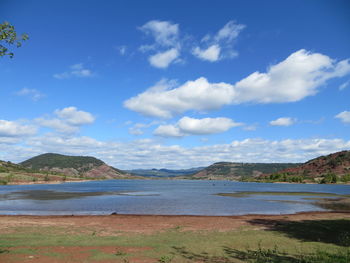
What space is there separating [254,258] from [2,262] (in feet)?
52.4

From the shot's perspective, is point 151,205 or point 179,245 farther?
point 151,205

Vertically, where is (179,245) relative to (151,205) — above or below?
above

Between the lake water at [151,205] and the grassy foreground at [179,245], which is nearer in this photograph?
the grassy foreground at [179,245]

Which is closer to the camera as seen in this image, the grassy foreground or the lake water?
the grassy foreground

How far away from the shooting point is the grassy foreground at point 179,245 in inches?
713

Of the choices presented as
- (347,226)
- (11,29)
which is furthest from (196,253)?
(347,226)

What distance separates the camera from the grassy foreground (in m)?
18.1

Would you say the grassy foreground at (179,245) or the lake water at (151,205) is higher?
the grassy foreground at (179,245)

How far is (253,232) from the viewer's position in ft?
91.2

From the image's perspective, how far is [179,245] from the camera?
21.8 m

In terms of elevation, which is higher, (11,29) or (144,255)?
(11,29)

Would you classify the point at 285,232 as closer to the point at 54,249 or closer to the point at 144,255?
the point at 144,255

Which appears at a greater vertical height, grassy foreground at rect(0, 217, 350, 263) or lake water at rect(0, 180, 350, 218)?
grassy foreground at rect(0, 217, 350, 263)

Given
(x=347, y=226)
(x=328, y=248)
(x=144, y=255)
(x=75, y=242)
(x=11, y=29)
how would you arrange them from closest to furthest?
(x=11, y=29) < (x=144, y=255) < (x=328, y=248) < (x=75, y=242) < (x=347, y=226)
